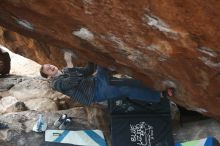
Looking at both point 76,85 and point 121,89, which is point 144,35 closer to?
point 121,89

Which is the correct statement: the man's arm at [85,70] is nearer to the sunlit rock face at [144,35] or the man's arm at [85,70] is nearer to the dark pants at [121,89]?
the dark pants at [121,89]

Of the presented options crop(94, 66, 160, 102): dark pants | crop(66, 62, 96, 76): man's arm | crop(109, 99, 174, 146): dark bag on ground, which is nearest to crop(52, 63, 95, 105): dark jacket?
crop(66, 62, 96, 76): man's arm

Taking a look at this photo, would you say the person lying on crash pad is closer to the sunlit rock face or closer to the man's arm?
the man's arm

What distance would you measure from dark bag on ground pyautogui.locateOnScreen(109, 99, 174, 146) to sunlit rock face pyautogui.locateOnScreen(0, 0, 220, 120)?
658 millimetres

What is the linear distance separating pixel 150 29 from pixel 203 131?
315cm

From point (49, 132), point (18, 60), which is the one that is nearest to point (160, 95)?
point (49, 132)

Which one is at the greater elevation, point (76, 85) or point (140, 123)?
point (76, 85)

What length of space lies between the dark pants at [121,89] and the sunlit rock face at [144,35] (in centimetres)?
37

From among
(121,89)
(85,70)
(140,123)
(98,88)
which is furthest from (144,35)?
(140,123)

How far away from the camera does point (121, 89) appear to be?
21.2ft

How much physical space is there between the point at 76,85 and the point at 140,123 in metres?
1.33

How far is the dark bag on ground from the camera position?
668 centimetres

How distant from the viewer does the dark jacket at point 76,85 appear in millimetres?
6453

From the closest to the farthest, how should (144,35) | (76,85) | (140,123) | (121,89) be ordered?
(144,35) → (121,89) → (76,85) → (140,123)
